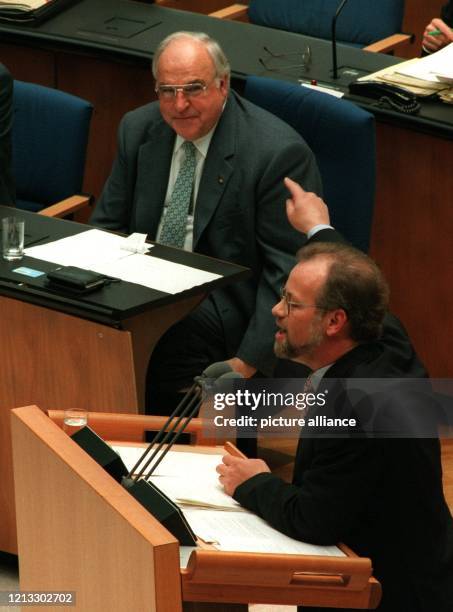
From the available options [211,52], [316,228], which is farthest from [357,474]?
[211,52]

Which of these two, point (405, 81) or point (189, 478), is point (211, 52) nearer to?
point (405, 81)

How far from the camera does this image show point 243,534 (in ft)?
7.38

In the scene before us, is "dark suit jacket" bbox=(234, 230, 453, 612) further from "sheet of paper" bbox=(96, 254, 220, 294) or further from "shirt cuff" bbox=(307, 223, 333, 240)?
"sheet of paper" bbox=(96, 254, 220, 294)

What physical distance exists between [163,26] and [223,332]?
5.99 feet

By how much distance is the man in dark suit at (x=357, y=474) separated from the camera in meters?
2.21

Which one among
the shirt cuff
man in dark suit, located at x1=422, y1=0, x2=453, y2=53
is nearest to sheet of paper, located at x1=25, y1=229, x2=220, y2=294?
the shirt cuff

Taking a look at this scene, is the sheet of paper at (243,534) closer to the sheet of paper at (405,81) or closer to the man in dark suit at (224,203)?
the man in dark suit at (224,203)

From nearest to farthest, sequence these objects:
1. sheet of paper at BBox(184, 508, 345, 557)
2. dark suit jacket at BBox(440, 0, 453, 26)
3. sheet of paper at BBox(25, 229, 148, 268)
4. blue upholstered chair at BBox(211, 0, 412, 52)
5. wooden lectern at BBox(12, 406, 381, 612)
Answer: wooden lectern at BBox(12, 406, 381, 612)
sheet of paper at BBox(184, 508, 345, 557)
sheet of paper at BBox(25, 229, 148, 268)
dark suit jacket at BBox(440, 0, 453, 26)
blue upholstered chair at BBox(211, 0, 412, 52)

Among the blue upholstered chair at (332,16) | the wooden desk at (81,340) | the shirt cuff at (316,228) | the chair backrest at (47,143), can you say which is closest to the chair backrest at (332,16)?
the blue upholstered chair at (332,16)

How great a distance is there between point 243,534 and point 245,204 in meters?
1.61

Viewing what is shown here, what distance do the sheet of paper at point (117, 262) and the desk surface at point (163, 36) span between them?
117cm

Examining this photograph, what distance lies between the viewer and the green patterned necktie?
379 centimetres

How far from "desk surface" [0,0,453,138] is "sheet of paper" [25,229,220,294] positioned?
117 cm

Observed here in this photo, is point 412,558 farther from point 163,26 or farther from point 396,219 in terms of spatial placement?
point 163,26
